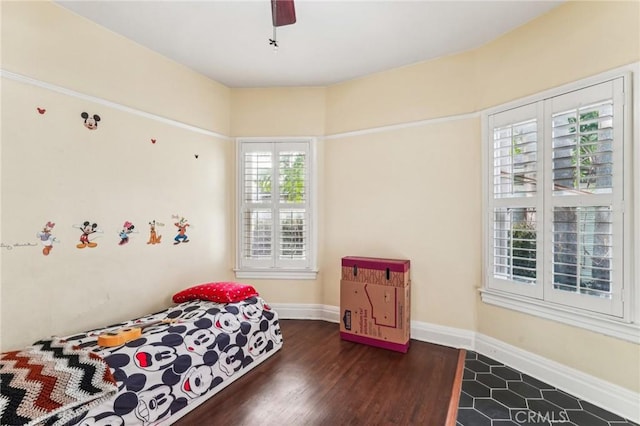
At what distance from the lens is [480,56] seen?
3.04m

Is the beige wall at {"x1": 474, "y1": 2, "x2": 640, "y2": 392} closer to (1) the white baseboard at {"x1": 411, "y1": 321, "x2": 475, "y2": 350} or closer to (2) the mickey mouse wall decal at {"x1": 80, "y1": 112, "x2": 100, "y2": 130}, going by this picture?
(1) the white baseboard at {"x1": 411, "y1": 321, "x2": 475, "y2": 350}

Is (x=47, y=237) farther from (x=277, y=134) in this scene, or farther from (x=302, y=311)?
(x=302, y=311)

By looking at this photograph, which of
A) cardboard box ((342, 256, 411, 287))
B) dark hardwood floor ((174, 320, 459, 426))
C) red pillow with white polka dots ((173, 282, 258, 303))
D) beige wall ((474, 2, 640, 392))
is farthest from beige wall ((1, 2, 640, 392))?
dark hardwood floor ((174, 320, 459, 426))

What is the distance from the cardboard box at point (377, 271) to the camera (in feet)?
10.2

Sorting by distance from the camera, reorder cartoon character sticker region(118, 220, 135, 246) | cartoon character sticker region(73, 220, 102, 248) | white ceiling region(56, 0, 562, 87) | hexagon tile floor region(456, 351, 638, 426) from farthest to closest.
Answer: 1. cartoon character sticker region(118, 220, 135, 246)
2. cartoon character sticker region(73, 220, 102, 248)
3. white ceiling region(56, 0, 562, 87)
4. hexagon tile floor region(456, 351, 638, 426)

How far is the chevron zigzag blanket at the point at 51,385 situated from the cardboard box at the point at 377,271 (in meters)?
2.21

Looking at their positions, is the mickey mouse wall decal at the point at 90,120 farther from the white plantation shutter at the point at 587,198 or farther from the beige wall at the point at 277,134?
the white plantation shutter at the point at 587,198

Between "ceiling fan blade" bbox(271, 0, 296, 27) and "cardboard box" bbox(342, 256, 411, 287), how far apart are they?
2.27 metres

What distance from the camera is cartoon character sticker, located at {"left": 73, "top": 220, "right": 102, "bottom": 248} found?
2564 mm

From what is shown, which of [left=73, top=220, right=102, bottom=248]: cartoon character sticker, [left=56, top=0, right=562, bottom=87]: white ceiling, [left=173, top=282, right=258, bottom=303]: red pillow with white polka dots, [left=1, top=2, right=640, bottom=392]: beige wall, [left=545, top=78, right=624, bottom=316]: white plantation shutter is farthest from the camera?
[left=173, top=282, right=258, bottom=303]: red pillow with white polka dots

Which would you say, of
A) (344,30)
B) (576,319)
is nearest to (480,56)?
(344,30)

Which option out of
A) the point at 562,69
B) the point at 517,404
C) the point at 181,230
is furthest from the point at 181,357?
the point at 562,69

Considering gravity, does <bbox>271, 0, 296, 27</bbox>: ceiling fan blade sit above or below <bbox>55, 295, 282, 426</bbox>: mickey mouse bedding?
above

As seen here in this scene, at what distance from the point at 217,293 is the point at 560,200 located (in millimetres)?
3033
